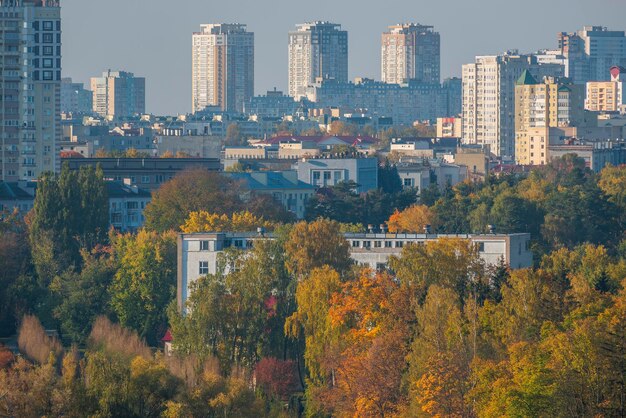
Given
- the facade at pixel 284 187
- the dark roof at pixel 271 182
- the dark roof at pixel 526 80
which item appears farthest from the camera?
the dark roof at pixel 526 80

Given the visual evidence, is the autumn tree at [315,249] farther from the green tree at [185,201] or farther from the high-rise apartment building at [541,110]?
the high-rise apartment building at [541,110]

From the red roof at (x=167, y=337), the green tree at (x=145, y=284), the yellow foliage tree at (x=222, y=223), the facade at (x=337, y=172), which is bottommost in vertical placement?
Answer: the red roof at (x=167, y=337)

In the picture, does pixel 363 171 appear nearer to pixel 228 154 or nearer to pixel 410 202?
pixel 410 202

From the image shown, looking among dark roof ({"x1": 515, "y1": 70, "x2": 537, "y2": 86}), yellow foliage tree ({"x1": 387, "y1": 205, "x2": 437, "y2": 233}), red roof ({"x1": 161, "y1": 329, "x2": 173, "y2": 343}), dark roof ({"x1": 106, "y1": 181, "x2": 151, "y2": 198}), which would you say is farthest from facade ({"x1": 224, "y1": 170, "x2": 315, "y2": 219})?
dark roof ({"x1": 515, "y1": 70, "x2": 537, "y2": 86})

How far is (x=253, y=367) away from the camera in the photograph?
63.4 meters

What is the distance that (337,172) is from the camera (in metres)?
126

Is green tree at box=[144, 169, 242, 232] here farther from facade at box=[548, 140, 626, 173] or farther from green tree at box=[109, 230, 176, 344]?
facade at box=[548, 140, 626, 173]

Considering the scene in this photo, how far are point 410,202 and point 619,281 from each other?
44.1 meters

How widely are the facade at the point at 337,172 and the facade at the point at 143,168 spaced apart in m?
5.53

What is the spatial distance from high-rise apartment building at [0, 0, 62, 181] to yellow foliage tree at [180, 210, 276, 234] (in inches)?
1211

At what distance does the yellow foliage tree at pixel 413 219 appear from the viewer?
3722 inches

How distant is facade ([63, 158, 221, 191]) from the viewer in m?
117

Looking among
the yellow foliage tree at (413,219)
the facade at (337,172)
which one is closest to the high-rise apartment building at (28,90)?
the facade at (337,172)

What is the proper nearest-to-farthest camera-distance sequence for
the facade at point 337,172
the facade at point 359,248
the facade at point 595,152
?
the facade at point 359,248 → the facade at point 337,172 → the facade at point 595,152
